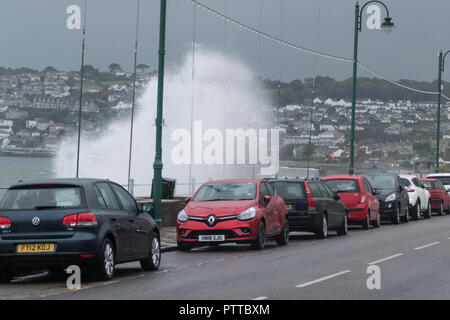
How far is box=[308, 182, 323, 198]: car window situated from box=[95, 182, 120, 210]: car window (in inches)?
459

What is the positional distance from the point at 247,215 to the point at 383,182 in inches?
565

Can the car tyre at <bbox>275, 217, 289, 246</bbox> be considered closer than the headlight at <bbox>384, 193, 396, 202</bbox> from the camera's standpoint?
Yes

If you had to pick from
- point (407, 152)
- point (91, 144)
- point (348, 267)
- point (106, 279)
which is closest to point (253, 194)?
point (348, 267)

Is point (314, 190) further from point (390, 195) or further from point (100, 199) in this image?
point (100, 199)

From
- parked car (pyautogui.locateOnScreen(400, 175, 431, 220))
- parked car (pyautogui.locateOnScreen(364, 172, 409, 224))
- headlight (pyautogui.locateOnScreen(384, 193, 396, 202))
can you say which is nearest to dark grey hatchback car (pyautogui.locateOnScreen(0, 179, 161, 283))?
parked car (pyautogui.locateOnScreen(364, 172, 409, 224))

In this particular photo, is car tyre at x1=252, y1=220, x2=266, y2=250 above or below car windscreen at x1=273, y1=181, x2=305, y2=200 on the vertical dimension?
below

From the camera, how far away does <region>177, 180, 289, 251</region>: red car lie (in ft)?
71.7

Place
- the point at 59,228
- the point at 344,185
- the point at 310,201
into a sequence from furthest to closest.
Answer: the point at 344,185 → the point at 310,201 → the point at 59,228

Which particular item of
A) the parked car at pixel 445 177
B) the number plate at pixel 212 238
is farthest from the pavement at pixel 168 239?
the parked car at pixel 445 177

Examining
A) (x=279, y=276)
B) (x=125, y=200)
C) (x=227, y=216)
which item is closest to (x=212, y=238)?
(x=227, y=216)

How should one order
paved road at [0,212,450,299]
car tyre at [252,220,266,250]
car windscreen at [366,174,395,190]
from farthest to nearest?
car windscreen at [366,174,395,190]
car tyre at [252,220,266,250]
paved road at [0,212,450,299]

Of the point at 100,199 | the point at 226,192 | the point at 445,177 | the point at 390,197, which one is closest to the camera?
the point at 100,199

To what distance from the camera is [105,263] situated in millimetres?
15273

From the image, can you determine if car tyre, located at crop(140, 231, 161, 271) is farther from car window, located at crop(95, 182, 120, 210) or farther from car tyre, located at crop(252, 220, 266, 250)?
car tyre, located at crop(252, 220, 266, 250)
